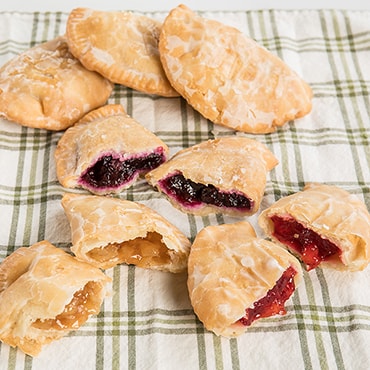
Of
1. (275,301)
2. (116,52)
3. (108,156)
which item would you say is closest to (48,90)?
(116,52)

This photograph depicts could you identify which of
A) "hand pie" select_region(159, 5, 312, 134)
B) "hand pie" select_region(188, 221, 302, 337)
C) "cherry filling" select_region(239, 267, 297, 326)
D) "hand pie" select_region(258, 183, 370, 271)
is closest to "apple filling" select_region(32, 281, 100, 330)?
"hand pie" select_region(188, 221, 302, 337)

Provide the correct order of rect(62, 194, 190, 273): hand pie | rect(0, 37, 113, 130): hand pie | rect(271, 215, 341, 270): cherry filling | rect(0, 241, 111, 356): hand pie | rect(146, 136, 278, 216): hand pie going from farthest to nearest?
rect(0, 37, 113, 130): hand pie → rect(146, 136, 278, 216): hand pie → rect(271, 215, 341, 270): cherry filling → rect(62, 194, 190, 273): hand pie → rect(0, 241, 111, 356): hand pie

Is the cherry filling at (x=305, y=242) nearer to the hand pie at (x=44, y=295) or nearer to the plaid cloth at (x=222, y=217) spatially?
the plaid cloth at (x=222, y=217)

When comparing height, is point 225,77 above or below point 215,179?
above

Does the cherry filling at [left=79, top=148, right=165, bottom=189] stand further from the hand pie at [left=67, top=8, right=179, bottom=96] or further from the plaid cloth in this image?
the hand pie at [left=67, top=8, right=179, bottom=96]

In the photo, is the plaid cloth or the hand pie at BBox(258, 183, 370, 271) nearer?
the plaid cloth

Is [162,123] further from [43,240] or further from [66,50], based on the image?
[43,240]

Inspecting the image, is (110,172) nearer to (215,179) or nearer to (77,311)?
(215,179)

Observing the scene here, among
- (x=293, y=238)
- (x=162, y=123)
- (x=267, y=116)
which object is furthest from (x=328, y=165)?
Result: (x=162, y=123)
